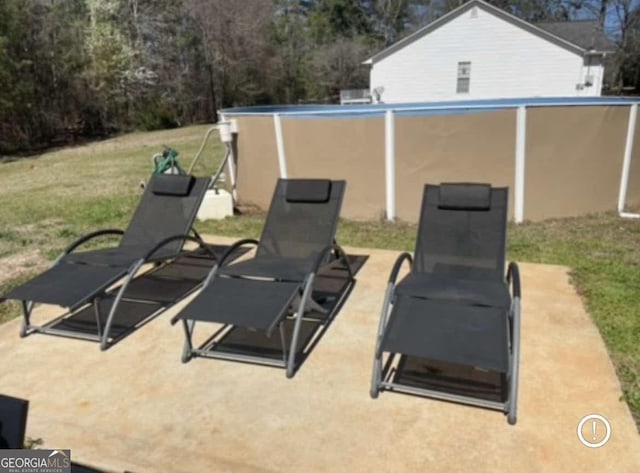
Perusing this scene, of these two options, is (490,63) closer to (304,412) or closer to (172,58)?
(172,58)

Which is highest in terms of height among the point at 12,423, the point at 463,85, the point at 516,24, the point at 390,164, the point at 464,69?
the point at 516,24

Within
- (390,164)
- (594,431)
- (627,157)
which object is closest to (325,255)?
(594,431)

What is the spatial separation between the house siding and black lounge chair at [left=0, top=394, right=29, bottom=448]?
20.2 metres

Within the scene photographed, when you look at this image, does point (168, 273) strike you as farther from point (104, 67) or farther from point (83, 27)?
point (83, 27)

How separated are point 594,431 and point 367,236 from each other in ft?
12.6

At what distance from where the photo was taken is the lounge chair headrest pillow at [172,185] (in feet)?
16.4

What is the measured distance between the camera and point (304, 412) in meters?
2.78

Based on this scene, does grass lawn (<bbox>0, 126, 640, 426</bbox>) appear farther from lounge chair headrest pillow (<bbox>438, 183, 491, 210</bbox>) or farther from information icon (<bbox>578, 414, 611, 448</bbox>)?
lounge chair headrest pillow (<bbox>438, 183, 491, 210</bbox>)

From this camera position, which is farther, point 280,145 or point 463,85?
point 463,85

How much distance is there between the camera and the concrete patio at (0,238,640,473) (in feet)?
7.88

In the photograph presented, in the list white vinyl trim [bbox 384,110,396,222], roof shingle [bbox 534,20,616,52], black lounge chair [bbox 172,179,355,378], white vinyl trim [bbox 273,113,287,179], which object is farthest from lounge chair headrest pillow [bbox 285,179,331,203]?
roof shingle [bbox 534,20,616,52]

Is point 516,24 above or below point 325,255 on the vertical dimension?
above

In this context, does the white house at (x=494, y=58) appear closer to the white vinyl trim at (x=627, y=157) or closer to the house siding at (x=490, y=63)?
the house siding at (x=490, y=63)

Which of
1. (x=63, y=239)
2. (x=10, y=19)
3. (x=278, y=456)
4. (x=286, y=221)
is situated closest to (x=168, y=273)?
(x=286, y=221)
